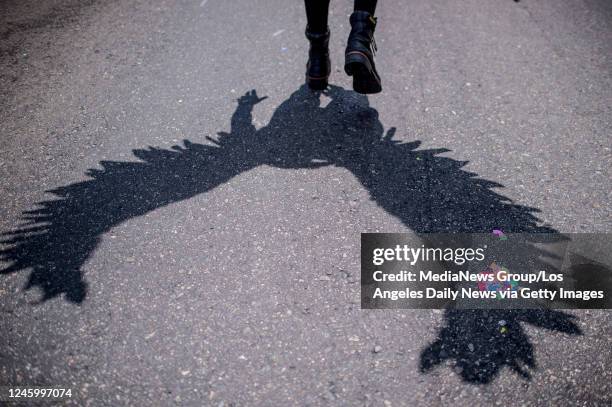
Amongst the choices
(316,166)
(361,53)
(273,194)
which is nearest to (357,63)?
(361,53)

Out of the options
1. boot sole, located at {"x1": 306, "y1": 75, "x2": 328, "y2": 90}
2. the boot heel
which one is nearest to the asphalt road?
boot sole, located at {"x1": 306, "y1": 75, "x2": 328, "y2": 90}

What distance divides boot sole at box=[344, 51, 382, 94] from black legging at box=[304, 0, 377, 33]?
0.45 meters

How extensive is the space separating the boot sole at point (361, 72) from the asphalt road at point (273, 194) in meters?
0.38

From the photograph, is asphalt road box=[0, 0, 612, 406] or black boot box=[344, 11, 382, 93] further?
black boot box=[344, 11, 382, 93]

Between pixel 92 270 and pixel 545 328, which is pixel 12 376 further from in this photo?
pixel 545 328

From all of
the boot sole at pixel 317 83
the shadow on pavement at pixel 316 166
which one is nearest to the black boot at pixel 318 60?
the boot sole at pixel 317 83

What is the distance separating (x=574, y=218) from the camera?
2.74 meters

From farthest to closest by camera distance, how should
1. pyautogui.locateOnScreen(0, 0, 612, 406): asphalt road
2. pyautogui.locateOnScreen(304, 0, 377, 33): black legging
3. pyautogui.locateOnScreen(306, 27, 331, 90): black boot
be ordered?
1. pyautogui.locateOnScreen(306, 27, 331, 90): black boot
2. pyautogui.locateOnScreen(304, 0, 377, 33): black legging
3. pyautogui.locateOnScreen(0, 0, 612, 406): asphalt road

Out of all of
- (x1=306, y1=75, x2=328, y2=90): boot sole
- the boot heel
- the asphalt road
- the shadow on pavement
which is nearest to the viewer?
the asphalt road


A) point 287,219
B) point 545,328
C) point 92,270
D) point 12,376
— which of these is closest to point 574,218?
point 545,328

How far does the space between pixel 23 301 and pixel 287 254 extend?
1.58m

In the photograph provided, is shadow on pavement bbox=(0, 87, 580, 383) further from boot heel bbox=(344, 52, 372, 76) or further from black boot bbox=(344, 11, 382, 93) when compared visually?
boot heel bbox=(344, 52, 372, 76)

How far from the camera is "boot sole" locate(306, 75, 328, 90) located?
139 inches

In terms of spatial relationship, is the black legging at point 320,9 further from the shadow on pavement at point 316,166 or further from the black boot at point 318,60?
the shadow on pavement at point 316,166
